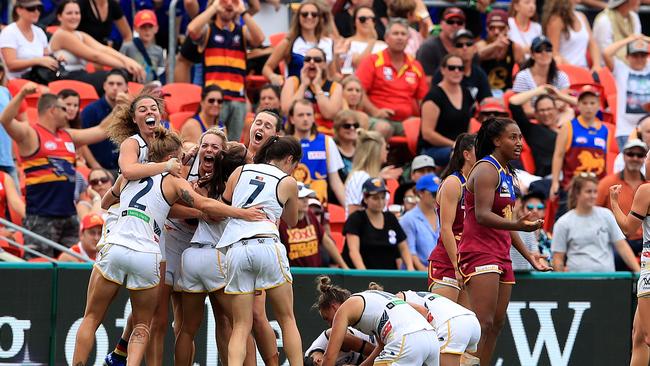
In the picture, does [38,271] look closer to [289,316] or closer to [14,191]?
[14,191]

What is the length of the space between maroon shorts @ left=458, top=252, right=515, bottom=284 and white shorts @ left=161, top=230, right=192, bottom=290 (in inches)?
84.9

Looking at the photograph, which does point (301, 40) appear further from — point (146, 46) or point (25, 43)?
point (25, 43)

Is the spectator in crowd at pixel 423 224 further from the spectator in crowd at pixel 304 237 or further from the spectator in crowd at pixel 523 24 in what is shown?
the spectator in crowd at pixel 523 24

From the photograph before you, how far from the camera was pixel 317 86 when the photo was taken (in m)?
15.4

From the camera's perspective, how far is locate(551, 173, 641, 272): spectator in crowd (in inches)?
538

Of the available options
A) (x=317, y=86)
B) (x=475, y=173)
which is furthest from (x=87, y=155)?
(x=475, y=173)

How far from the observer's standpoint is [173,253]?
10758 mm

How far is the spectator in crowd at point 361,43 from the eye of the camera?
56.1ft

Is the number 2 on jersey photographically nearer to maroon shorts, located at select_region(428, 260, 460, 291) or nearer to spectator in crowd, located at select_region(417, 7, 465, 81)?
maroon shorts, located at select_region(428, 260, 460, 291)

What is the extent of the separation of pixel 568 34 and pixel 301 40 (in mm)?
4244

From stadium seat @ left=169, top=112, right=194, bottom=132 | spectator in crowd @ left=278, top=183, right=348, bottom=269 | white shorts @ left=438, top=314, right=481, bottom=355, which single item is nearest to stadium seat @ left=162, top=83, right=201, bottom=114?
stadium seat @ left=169, top=112, right=194, bottom=132

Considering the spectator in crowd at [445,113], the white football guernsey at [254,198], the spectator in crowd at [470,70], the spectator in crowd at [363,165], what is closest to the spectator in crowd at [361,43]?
the spectator in crowd at [470,70]

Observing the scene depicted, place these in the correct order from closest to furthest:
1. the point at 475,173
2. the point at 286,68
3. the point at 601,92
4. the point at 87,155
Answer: the point at 475,173 → the point at 87,155 → the point at 286,68 → the point at 601,92

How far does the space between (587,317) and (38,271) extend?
16.6 feet
